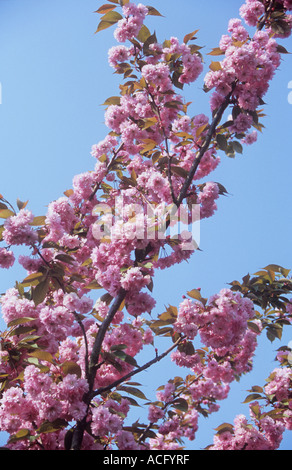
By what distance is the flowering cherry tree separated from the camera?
107 inches

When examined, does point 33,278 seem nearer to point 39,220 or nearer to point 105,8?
point 39,220

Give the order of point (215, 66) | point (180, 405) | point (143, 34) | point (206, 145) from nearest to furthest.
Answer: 1. point (206, 145)
2. point (215, 66)
3. point (180, 405)
4. point (143, 34)

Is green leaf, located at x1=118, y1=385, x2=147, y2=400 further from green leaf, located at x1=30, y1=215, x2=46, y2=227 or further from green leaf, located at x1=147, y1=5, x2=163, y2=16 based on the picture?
green leaf, located at x1=147, y1=5, x2=163, y2=16

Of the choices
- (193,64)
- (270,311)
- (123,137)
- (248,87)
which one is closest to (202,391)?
Result: (270,311)

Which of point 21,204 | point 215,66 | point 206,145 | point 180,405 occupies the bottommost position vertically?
point 180,405

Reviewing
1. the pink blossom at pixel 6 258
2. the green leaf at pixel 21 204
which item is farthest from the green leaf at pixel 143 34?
the pink blossom at pixel 6 258

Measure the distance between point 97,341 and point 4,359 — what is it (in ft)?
2.52

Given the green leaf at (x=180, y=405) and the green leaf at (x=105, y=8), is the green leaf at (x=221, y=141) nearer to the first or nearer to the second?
the green leaf at (x=105, y=8)

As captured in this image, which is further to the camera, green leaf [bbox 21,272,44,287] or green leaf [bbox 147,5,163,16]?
green leaf [bbox 147,5,163,16]

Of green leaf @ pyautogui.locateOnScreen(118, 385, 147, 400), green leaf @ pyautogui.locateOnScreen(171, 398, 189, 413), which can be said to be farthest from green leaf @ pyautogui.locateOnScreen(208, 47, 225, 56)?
green leaf @ pyautogui.locateOnScreen(171, 398, 189, 413)

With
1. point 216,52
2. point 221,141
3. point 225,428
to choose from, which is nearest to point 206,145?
point 221,141

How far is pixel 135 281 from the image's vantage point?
9.05 ft

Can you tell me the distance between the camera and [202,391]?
4.85m
